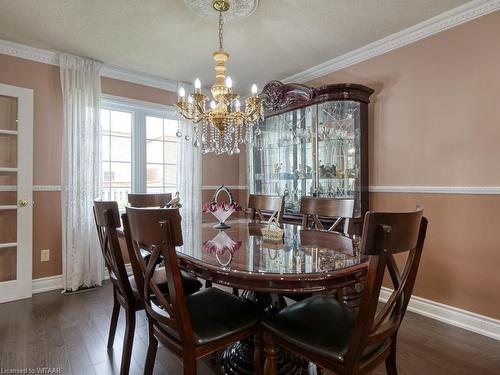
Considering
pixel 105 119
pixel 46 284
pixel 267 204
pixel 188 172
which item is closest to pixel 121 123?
pixel 105 119

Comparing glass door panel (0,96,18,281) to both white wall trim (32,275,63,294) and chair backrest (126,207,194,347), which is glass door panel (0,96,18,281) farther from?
chair backrest (126,207,194,347)

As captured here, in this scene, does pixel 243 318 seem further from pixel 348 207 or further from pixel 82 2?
pixel 82 2

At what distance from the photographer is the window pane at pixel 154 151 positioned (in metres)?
3.87

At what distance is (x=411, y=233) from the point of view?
1.12 metres

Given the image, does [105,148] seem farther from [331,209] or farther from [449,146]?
[449,146]

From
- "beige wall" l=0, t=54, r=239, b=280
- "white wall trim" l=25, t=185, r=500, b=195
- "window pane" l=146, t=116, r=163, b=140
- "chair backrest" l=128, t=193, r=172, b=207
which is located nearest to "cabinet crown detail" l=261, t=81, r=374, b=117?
"white wall trim" l=25, t=185, r=500, b=195

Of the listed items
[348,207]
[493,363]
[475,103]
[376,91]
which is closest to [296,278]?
[348,207]

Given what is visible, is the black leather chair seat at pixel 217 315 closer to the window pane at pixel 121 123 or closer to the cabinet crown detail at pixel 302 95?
the cabinet crown detail at pixel 302 95

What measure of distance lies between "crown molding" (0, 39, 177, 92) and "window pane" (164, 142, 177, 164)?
73cm

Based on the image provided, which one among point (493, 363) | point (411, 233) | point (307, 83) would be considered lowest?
point (493, 363)

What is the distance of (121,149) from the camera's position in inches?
145

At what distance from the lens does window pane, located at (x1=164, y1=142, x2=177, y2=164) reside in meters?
4.02

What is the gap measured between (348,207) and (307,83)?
2.08 metres

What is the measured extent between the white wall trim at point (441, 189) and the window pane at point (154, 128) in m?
2.72
